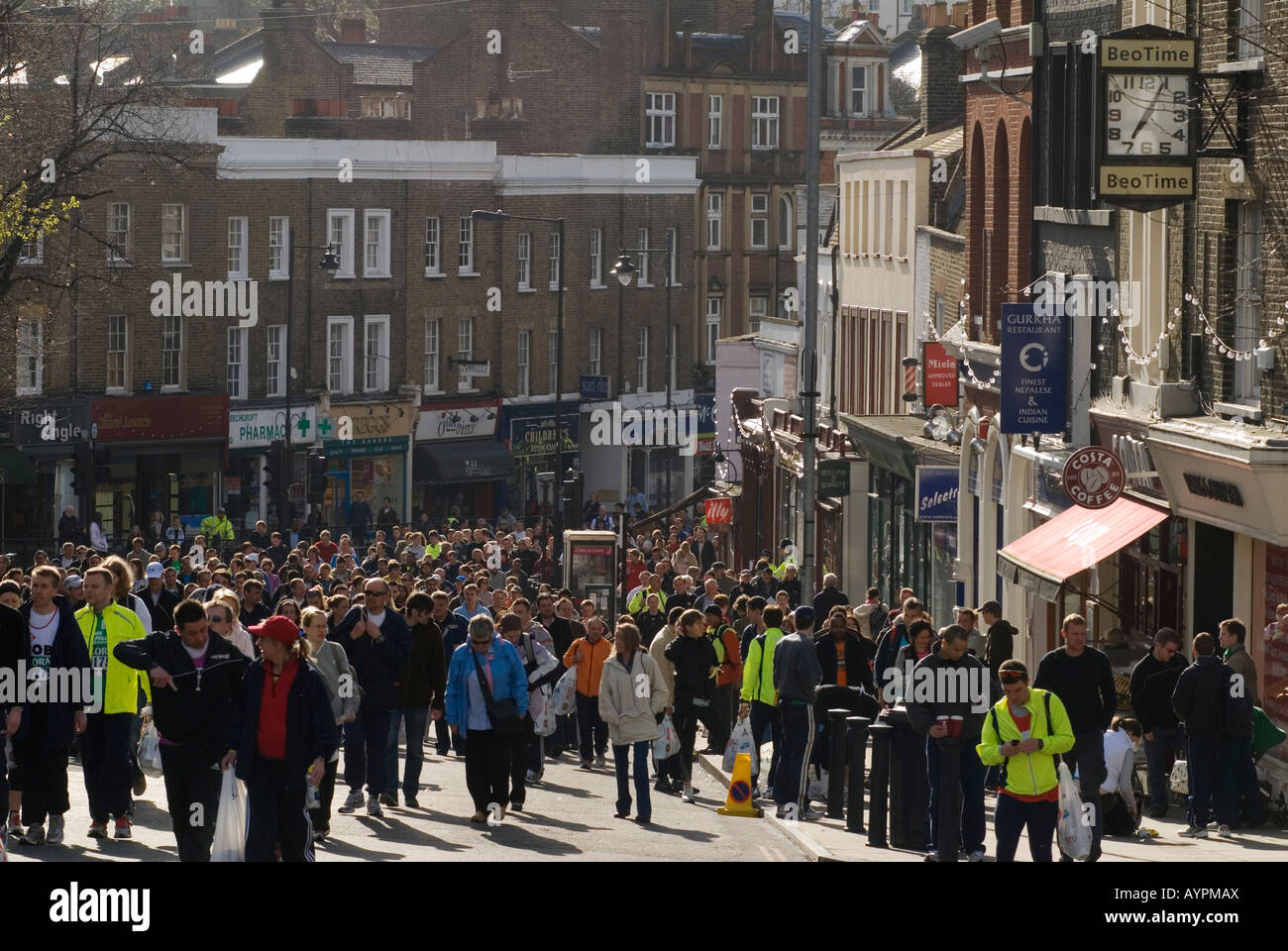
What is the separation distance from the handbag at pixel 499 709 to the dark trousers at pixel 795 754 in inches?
108

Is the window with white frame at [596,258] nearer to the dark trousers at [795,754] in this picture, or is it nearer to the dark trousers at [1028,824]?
the dark trousers at [795,754]

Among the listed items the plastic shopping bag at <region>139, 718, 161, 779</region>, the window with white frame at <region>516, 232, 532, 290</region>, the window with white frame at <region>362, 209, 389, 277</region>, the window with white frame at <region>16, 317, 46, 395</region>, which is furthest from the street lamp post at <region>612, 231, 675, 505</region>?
the plastic shopping bag at <region>139, 718, 161, 779</region>

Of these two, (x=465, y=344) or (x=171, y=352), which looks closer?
(x=171, y=352)

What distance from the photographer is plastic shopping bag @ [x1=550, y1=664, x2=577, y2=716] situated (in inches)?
814

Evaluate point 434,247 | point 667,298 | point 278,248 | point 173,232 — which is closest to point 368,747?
point 173,232

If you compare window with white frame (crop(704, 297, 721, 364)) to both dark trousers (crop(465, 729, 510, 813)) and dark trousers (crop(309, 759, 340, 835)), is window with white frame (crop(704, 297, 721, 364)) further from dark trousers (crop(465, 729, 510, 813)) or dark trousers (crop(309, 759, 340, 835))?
dark trousers (crop(309, 759, 340, 835))

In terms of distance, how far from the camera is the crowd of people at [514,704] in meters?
13.2

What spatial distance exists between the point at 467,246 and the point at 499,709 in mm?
47859

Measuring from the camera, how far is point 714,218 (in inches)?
3191

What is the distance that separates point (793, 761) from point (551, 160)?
5009cm

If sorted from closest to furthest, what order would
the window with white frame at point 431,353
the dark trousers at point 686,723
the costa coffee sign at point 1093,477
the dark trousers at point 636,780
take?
the dark trousers at point 636,780 < the dark trousers at point 686,723 < the costa coffee sign at point 1093,477 < the window with white frame at point 431,353

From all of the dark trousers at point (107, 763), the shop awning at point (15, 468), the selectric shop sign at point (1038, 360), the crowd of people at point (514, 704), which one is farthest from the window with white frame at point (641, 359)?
the dark trousers at point (107, 763)

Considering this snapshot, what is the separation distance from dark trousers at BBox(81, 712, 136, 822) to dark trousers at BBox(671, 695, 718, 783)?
631 cm

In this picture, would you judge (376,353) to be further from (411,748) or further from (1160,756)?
(411,748)
